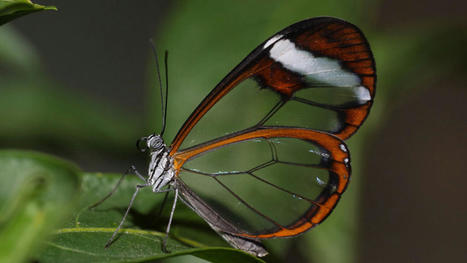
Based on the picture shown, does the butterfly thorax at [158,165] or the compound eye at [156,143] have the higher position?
the compound eye at [156,143]

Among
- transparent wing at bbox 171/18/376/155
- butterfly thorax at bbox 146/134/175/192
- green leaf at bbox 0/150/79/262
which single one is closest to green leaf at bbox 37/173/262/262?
butterfly thorax at bbox 146/134/175/192

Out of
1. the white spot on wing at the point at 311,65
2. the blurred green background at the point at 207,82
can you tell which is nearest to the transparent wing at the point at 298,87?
the white spot on wing at the point at 311,65

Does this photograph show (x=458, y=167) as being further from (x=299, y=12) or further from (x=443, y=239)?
(x=299, y=12)

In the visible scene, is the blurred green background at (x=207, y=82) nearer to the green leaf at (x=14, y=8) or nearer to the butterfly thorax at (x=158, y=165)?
the butterfly thorax at (x=158, y=165)

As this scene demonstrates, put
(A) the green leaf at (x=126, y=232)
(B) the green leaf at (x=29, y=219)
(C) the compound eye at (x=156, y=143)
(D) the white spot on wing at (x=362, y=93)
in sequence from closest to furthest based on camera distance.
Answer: (B) the green leaf at (x=29, y=219)
(A) the green leaf at (x=126, y=232)
(D) the white spot on wing at (x=362, y=93)
(C) the compound eye at (x=156, y=143)

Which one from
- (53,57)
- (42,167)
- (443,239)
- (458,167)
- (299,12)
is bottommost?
(443,239)

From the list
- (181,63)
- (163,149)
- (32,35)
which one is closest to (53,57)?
(32,35)

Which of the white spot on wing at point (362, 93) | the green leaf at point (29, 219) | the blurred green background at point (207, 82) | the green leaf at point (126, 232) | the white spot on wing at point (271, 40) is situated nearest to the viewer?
the green leaf at point (29, 219)
